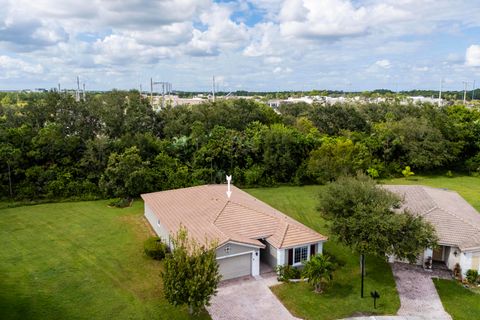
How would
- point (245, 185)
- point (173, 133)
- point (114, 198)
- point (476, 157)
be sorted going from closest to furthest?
point (114, 198) < point (245, 185) < point (173, 133) < point (476, 157)

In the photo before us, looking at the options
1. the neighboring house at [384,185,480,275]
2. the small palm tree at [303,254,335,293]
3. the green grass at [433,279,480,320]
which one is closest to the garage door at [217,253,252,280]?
the small palm tree at [303,254,335,293]

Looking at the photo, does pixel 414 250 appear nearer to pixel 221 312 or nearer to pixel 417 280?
pixel 417 280

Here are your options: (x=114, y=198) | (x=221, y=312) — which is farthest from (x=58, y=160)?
(x=221, y=312)

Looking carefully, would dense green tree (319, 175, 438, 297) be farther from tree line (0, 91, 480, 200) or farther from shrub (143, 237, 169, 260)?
tree line (0, 91, 480, 200)

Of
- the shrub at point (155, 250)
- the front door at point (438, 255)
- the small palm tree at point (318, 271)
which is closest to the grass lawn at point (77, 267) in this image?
the shrub at point (155, 250)

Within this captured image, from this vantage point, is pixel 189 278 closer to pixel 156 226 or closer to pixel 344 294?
pixel 344 294
